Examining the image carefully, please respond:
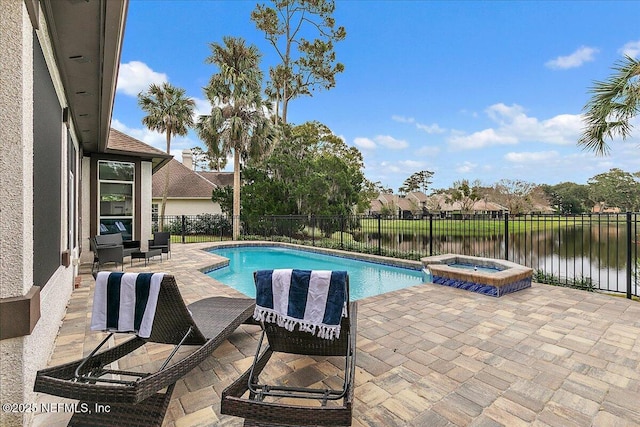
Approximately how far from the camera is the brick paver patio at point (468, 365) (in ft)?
7.22

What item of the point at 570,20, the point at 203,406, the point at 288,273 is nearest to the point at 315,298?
the point at 288,273

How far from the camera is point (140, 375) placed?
2121mm

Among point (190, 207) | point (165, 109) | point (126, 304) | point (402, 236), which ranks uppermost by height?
point (165, 109)

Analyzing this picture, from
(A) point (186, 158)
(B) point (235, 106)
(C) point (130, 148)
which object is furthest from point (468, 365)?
(A) point (186, 158)

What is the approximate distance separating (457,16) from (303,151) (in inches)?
415

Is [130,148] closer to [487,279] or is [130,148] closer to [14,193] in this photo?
[14,193]

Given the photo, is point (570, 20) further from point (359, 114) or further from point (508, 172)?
point (508, 172)

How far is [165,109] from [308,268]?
1444 cm

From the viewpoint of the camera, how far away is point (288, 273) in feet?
7.47

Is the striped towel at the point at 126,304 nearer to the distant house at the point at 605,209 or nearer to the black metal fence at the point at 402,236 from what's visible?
the black metal fence at the point at 402,236

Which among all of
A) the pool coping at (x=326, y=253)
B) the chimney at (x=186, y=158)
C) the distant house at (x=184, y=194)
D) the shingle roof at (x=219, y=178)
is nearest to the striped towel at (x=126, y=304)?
the pool coping at (x=326, y=253)

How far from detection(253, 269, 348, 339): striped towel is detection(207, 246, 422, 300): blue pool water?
477 cm

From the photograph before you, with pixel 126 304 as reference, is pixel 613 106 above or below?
above

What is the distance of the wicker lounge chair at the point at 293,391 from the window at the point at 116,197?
8786 mm
